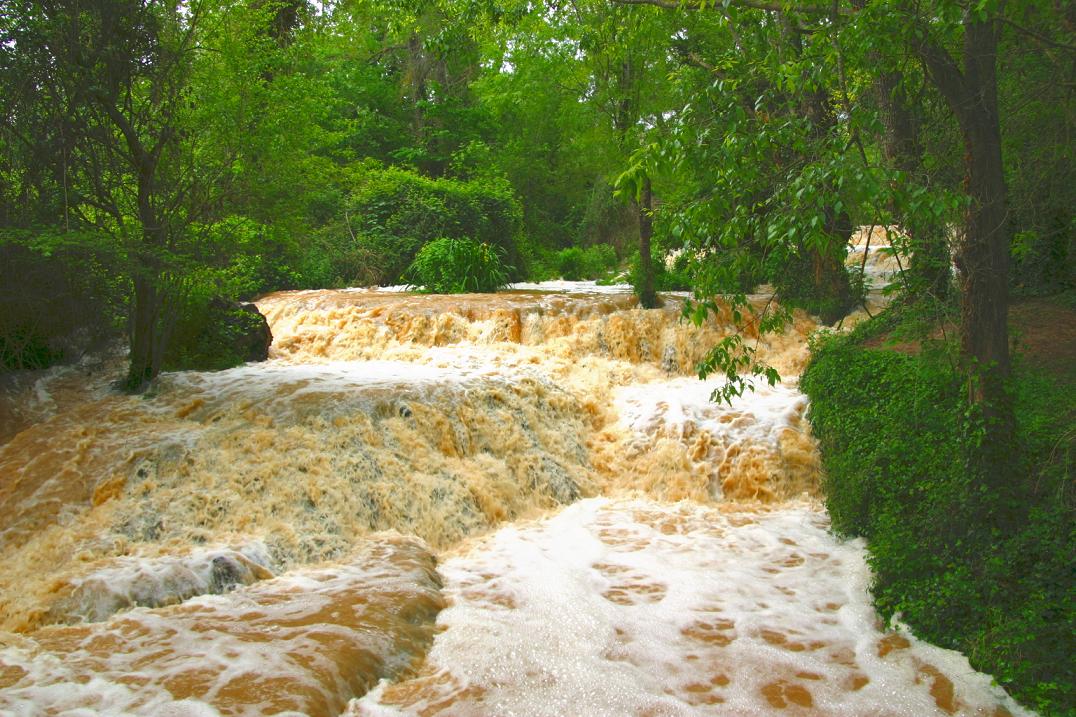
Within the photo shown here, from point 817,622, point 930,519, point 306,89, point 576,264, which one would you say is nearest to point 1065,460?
point 930,519

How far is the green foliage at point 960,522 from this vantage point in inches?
166

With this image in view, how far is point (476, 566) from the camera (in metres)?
6.23

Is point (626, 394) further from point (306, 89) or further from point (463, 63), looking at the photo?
point (463, 63)

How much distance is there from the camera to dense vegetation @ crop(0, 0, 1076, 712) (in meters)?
4.15

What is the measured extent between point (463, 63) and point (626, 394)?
19537mm

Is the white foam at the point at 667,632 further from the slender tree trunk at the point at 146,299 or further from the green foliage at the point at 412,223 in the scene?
the green foliage at the point at 412,223

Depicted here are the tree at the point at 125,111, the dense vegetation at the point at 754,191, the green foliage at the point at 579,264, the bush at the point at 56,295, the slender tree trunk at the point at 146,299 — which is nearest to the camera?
the dense vegetation at the point at 754,191

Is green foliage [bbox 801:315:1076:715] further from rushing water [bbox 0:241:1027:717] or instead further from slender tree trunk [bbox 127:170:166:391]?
slender tree trunk [bbox 127:170:166:391]

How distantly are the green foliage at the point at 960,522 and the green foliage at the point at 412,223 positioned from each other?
12179 mm

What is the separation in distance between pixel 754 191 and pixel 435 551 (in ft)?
13.5

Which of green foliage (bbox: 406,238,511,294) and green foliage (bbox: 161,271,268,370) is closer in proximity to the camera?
green foliage (bbox: 161,271,268,370)

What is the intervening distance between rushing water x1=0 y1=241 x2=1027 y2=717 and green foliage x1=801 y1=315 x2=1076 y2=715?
25 centimetres

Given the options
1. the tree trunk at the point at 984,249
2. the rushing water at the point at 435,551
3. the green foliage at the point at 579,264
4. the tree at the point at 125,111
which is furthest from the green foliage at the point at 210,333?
the green foliage at the point at 579,264

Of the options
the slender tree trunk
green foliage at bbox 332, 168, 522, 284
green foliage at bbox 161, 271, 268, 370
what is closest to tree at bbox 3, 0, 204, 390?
the slender tree trunk
